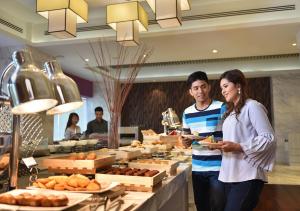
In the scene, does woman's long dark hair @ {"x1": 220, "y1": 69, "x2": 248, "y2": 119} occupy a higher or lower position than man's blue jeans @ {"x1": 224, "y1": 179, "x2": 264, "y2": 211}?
higher

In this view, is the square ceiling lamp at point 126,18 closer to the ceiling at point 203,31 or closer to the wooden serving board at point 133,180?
the ceiling at point 203,31

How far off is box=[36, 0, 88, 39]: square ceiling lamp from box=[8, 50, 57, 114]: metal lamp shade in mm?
2567

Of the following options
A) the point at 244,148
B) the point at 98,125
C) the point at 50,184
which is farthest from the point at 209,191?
the point at 98,125

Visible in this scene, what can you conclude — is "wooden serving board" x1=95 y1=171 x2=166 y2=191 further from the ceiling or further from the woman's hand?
the ceiling

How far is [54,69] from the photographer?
126 centimetres

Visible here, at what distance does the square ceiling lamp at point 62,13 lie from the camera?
133 inches

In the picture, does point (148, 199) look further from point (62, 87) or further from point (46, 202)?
point (62, 87)

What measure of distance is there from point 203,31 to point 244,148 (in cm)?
412

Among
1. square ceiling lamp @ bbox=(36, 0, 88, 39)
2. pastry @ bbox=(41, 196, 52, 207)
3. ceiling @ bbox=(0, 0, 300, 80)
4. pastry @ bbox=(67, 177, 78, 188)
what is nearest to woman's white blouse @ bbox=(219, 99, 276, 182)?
pastry @ bbox=(67, 177, 78, 188)

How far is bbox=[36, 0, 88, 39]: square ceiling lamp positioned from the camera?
339cm

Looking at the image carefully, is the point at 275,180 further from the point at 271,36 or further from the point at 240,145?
the point at 240,145

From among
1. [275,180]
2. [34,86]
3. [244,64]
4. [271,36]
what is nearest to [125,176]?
[34,86]

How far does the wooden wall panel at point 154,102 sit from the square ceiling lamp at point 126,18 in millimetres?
6662

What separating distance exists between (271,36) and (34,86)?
5.85m
